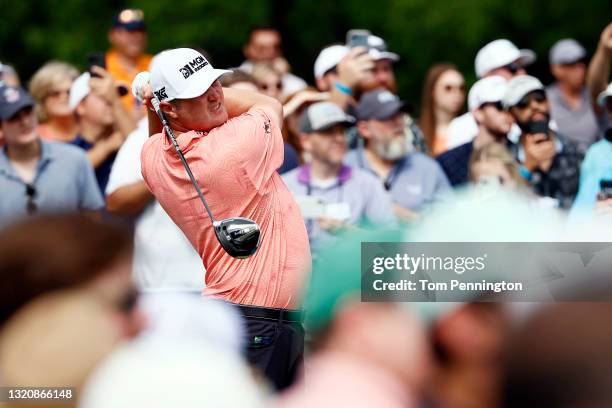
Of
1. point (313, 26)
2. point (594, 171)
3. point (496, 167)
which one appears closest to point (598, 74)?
point (496, 167)

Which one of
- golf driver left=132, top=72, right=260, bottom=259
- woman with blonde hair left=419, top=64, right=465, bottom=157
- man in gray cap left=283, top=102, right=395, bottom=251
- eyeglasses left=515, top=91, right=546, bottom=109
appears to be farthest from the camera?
woman with blonde hair left=419, top=64, right=465, bottom=157

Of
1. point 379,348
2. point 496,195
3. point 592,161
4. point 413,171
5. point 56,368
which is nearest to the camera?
point 379,348

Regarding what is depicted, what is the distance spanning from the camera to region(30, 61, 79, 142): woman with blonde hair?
321 inches

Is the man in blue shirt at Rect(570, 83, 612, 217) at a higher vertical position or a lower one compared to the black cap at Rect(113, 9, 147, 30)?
lower

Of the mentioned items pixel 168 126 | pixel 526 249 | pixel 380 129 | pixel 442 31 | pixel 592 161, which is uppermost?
pixel 442 31

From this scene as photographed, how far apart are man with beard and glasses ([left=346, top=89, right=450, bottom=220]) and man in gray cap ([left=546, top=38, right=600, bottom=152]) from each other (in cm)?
134

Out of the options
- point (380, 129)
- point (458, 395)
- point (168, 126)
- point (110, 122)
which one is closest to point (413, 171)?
point (380, 129)

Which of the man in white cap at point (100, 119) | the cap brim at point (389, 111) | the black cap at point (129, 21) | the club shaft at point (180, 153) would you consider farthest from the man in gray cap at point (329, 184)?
the black cap at point (129, 21)

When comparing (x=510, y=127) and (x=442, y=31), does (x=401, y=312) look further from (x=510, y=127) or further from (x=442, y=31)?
(x=442, y=31)

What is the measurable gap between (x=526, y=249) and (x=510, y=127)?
5135 mm

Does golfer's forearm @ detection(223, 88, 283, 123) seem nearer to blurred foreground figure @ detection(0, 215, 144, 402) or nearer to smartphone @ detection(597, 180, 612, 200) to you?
smartphone @ detection(597, 180, 612, 200)

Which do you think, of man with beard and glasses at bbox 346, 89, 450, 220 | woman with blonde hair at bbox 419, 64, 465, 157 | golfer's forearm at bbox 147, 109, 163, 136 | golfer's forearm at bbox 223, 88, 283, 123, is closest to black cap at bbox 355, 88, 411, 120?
man with beard and glasses at bbox 346, 89, 450, 220

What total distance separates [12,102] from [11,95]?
58mm

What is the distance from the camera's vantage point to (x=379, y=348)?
203 cm
